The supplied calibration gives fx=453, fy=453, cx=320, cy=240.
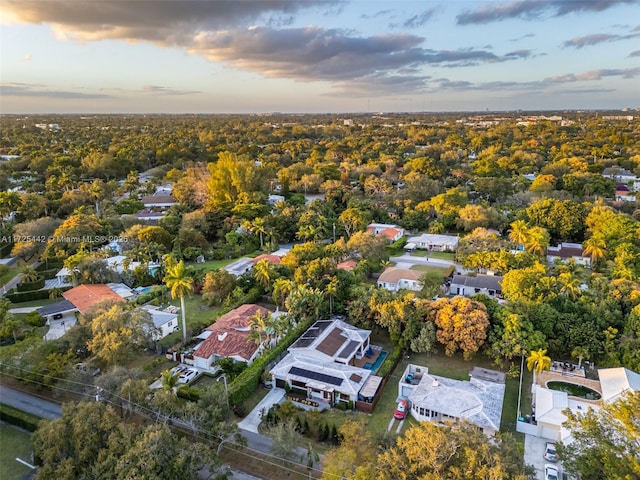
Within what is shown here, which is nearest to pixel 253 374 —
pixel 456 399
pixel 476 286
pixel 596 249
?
pixel 456 399

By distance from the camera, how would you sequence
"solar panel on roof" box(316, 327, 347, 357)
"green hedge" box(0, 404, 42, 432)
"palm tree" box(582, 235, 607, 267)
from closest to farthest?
"green hedge" box(0, 404, 42, 432), "solar panel on roof" box(316, 327, 347, 357), "palm tree" box(582, 235, 607, 267)

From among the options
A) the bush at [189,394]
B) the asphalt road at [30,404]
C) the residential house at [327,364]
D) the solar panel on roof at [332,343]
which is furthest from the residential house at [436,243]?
the asphalt road at [30,404]

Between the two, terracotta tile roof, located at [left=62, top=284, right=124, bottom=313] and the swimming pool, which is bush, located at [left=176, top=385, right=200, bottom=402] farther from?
the swimming pool

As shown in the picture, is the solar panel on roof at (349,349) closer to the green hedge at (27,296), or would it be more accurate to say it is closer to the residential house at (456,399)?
the residential house at (456,399)

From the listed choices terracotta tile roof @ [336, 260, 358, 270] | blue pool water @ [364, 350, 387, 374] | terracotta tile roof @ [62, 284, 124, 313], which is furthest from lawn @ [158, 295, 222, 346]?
blue pool water @ [364, 350, 387, 374]

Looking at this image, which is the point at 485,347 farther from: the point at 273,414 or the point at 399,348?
the point at 273,414

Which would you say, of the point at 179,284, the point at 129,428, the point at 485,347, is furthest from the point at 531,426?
the point at 179,284
